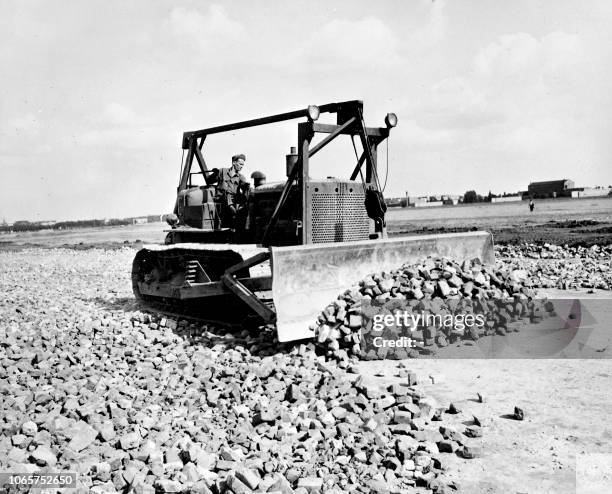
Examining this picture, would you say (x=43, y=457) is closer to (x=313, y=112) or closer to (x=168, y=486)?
(x=168, y=486)

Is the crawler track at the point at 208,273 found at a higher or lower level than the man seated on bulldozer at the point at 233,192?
lower

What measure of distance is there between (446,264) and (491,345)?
121cm

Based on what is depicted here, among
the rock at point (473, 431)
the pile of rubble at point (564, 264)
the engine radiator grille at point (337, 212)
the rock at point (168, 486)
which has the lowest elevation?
the rock at point (168, 486)

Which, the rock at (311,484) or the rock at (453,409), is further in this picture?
the rock at (453,409)

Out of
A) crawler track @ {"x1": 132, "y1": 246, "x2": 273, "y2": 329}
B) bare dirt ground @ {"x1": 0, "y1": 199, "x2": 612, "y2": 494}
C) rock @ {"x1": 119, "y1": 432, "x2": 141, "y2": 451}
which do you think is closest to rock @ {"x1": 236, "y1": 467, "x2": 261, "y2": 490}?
rock @ {"x1": 119, "y1": 432, "x2": 141, "y2": 451}

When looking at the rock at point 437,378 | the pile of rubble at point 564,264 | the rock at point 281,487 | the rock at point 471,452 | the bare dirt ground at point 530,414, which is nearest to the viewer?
the rock at point 281,487

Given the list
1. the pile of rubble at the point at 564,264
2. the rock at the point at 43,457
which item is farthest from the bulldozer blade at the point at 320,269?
the pile of rubble at the point at 564,264

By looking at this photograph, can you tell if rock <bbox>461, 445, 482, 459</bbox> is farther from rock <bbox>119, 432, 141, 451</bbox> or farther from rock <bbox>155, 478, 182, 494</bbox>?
rock <bbox>119, 432, 141, 451</bbox>

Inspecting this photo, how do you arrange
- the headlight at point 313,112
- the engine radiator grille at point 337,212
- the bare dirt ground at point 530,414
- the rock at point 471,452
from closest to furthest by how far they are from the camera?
1. the bare dirt ground at point 530,414
2. the rock at point 471,452
3. the headlight at point 313,112
4. the engine radiator grille at point 337,212

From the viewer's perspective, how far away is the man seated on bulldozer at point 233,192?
7.89m

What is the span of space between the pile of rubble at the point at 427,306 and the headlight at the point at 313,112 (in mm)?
1943

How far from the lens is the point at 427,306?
6016mm

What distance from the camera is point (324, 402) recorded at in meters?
4.39

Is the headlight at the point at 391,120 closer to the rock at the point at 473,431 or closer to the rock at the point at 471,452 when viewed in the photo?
the rock at the point at 473,431
